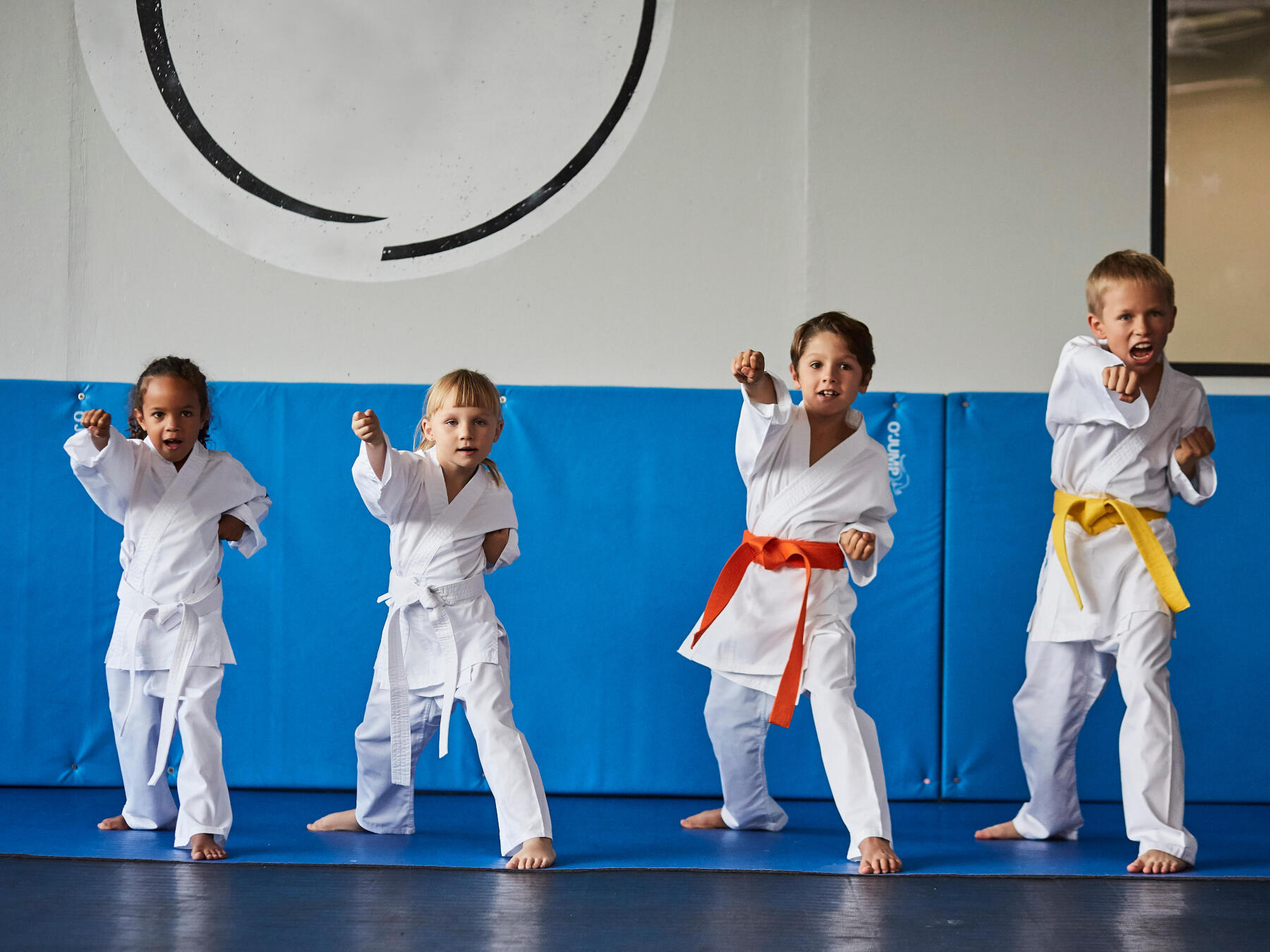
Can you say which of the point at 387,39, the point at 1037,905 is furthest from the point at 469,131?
the point at 1037,905

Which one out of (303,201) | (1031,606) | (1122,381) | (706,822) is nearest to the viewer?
(1122,381)

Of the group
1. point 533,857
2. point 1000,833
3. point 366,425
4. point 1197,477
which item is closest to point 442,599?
point 366,425

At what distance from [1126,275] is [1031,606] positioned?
1133 mm

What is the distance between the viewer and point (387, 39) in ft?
11.5

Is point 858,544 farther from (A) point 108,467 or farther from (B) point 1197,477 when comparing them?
(A) point 108,467

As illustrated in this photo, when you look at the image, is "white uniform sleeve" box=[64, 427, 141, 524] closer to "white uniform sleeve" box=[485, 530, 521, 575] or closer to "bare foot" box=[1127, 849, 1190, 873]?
"white uniform sleeve" box=[485, 530, 521, 575]

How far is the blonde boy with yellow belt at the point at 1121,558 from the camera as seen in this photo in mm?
2471

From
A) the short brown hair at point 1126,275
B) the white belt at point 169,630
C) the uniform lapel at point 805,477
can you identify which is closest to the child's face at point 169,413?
the white belt at point 169,630

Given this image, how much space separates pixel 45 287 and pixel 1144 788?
3.40m

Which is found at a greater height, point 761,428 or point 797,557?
point 761,428

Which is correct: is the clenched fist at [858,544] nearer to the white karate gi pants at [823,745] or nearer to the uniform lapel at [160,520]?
the white karate gi pants at [823,745]

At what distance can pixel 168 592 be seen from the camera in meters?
2.62

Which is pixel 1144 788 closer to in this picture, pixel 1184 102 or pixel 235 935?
pixel 235 935

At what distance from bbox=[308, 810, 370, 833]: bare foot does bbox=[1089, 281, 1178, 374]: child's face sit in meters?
2.13
